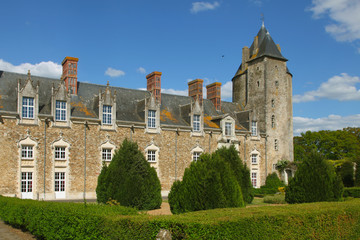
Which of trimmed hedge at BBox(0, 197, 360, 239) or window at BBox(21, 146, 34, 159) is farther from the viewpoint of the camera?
window at BBox(21, 146, 34, 159)

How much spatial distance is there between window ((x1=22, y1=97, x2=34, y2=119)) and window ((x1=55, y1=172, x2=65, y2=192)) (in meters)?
4.52

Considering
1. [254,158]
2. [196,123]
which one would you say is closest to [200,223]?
[196,123]

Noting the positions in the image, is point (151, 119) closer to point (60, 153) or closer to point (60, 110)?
point (60, 110)

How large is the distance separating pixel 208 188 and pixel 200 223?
493 centimetres

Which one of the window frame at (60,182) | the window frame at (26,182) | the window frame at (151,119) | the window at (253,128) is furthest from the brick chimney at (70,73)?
the window at (253,128)

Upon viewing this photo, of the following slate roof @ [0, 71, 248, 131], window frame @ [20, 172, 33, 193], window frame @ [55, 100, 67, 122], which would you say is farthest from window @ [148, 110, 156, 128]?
window frame @ [20, 172, 33, 193]

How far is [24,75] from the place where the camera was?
27969 mm

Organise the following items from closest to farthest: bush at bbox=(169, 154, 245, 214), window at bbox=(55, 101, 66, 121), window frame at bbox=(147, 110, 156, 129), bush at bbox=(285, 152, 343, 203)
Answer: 1. bush at bbox=(169, 154, 245, 214)
2. bush at bbox=(285, 152, 343, 203)
3. window at bbox=(55, 101, 66, 121)
4. window frame at bbox=(147, 110, 156, 129)

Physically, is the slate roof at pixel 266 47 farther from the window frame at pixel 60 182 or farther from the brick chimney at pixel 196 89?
the window frame at pixel 60 182

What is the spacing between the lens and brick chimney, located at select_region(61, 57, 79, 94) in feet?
94.0

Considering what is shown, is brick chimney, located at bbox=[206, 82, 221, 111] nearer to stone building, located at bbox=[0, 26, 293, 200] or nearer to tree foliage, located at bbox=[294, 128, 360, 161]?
stone building, located at bbox=[0, 26, 293, 200]

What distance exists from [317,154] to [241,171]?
510cm

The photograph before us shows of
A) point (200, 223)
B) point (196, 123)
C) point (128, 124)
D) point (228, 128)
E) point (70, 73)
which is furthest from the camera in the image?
point (228, 128)

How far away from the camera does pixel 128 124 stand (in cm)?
2903
